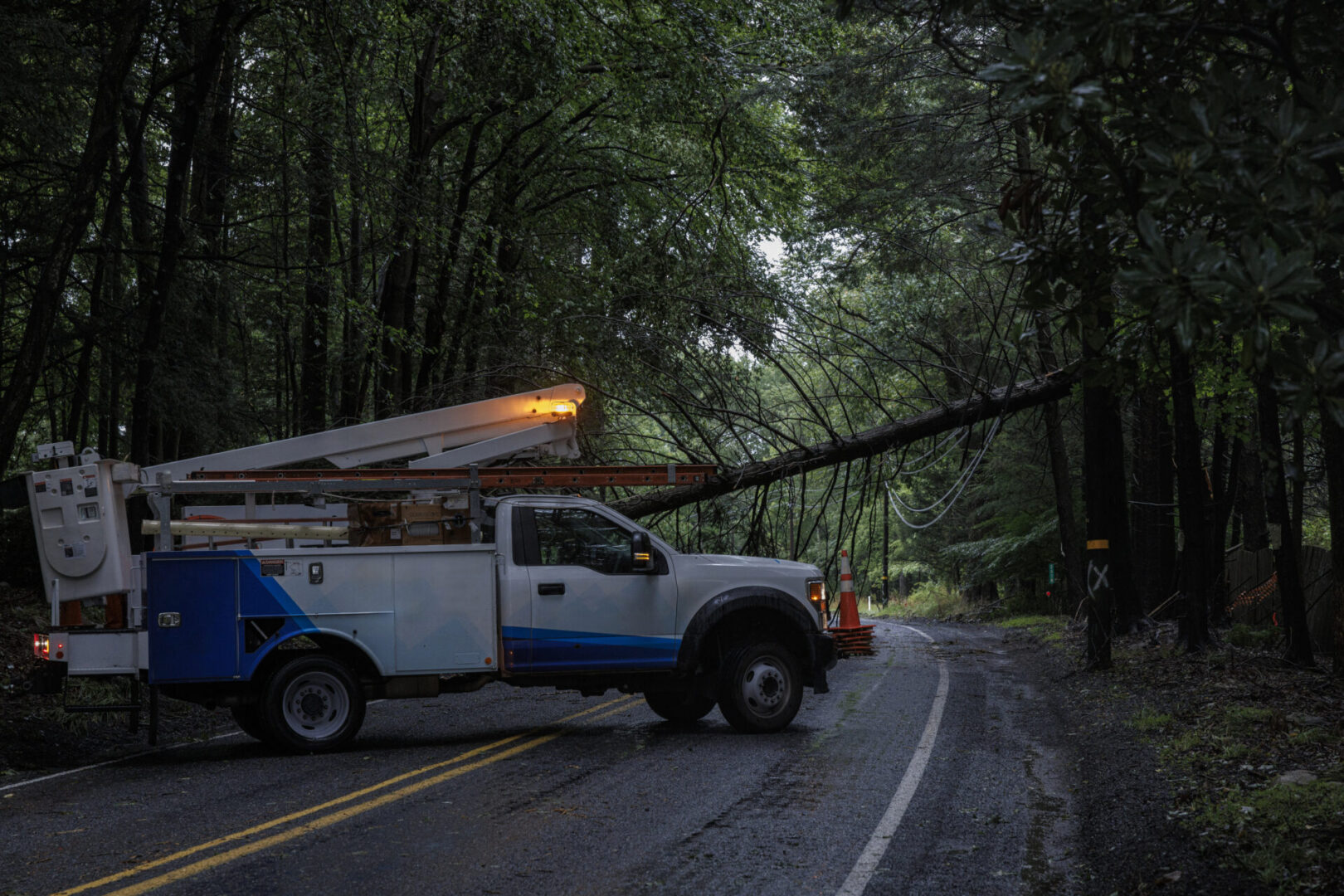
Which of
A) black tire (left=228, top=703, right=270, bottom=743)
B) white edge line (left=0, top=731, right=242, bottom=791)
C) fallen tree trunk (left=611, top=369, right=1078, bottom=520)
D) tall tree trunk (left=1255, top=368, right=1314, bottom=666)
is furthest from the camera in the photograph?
fallen tree trunk (left=611, top=369, right=1078, bottom=520)

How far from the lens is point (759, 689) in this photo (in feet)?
34.7

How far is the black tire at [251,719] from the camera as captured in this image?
9516 millimetres

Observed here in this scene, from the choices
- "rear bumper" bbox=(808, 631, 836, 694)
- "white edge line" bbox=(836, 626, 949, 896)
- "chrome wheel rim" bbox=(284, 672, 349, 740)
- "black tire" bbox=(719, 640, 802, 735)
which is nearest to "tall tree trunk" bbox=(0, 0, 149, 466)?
"chrome wheel rim" bbox=(284, 672, 349, 740)

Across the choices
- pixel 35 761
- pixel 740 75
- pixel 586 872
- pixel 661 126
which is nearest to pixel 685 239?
pixel 740 75

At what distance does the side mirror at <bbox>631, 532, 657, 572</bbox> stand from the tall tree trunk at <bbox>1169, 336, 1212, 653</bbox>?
7.78m

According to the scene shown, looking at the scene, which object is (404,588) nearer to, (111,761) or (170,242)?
(111,761)

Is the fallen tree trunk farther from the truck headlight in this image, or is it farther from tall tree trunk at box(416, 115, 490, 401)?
A: tall tree trunk at box(416, 115, 490, 401)

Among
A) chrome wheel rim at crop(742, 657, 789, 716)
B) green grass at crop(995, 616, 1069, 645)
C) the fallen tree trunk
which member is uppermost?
the fallen tree trunk

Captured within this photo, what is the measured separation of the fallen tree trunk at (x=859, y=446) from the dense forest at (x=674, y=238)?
6 cm

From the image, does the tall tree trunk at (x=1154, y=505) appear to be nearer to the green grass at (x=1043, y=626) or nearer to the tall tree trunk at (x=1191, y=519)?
the green grass at (x=1043, y=626)

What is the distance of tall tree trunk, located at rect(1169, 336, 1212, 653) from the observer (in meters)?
14.5

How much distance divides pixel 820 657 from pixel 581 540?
2630mm

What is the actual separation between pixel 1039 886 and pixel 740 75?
13468 millimetres

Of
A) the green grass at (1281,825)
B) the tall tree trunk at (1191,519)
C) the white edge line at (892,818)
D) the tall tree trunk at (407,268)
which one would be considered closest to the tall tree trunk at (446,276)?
the tall tree trunk at (407,268)
